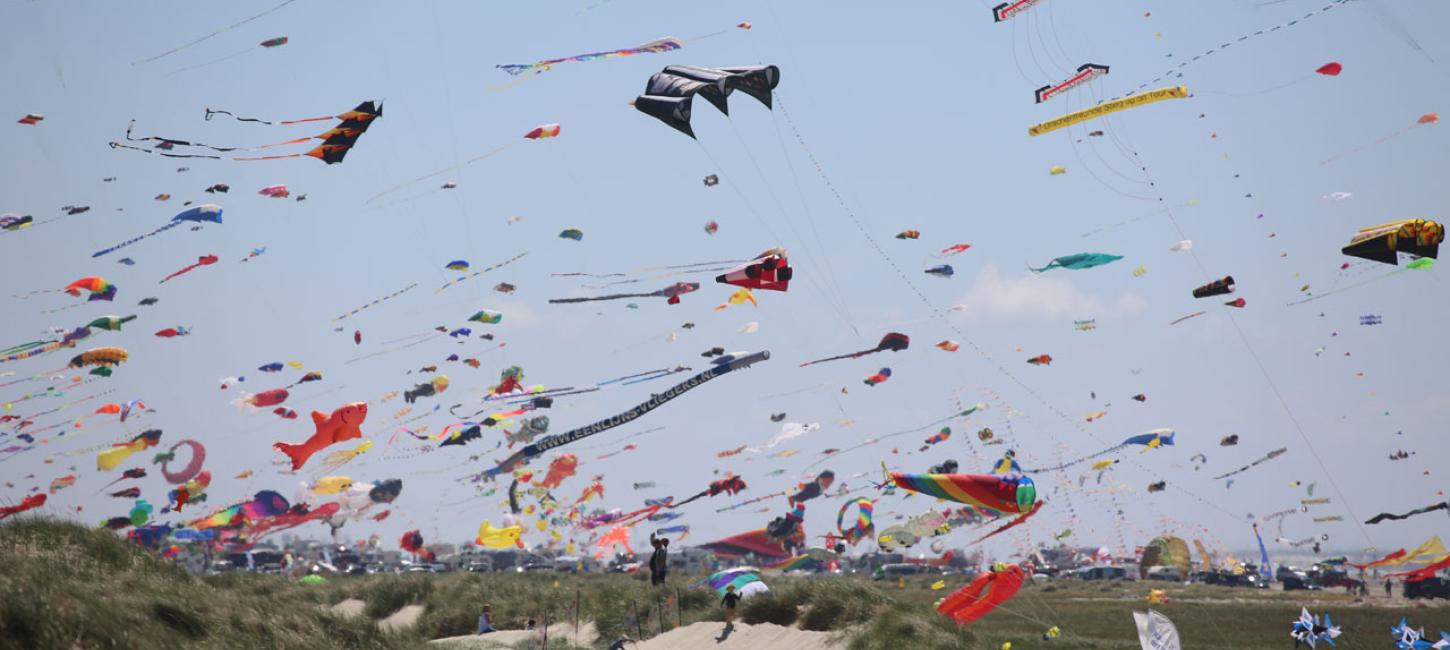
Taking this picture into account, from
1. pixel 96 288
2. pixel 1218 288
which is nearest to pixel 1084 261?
pixel 1218 288

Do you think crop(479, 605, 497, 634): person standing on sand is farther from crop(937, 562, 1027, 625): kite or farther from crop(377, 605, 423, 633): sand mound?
crop(937, 562, 1027, 625): kite

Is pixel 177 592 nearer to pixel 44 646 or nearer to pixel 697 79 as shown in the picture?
pixel 44 646

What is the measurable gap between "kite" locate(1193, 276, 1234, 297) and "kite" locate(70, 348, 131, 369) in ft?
113

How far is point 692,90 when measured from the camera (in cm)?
2591

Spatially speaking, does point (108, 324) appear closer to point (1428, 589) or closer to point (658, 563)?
point (658, 563)

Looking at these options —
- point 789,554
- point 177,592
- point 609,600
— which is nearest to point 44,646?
point 177,592

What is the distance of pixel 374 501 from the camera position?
187ft

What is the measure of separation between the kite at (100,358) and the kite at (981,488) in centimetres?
2508

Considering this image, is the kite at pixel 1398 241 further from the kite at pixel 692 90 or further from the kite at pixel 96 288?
the kite at pixel 96 288

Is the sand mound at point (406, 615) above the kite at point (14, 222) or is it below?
below

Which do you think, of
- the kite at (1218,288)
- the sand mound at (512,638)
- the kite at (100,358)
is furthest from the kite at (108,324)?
the kite at (1218,288)

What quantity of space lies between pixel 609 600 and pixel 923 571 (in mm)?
Answer: 52250

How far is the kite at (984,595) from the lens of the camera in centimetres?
2358

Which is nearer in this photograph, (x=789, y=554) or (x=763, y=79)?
(x=763, y=79)
